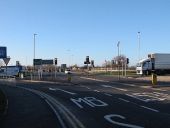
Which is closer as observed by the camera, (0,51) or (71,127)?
(71,127)

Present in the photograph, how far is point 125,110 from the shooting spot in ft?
65.4

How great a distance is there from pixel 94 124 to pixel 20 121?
133 inches

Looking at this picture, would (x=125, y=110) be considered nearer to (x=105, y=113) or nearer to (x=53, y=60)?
(x=105, y=113)

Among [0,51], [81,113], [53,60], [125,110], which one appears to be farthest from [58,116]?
[53,60]

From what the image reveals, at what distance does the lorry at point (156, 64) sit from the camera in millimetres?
81688

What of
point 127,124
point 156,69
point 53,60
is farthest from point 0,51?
point 127,124

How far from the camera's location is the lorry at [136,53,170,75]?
268ft

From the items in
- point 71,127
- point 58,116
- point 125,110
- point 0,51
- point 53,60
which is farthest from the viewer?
point 53,60

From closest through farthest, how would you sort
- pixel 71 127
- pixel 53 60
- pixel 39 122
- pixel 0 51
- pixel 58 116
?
pixel 71 127 < pixel 39 122 < pixel 58 116 < pixel 0 51 < pixel 53 60

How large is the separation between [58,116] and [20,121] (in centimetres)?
194

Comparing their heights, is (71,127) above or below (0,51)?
below

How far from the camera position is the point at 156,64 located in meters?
81.9

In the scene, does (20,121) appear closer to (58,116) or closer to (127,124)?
(58,116)

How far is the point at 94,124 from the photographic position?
15297mm
